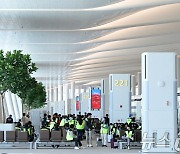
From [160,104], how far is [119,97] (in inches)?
449

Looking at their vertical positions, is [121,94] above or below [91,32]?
below

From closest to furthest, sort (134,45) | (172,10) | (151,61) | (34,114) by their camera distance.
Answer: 1. (151,61)
2. (172,10)
3. (34,114)
4. (134,45)

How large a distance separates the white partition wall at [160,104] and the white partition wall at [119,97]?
10691 millimetres

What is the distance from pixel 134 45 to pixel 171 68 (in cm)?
2718

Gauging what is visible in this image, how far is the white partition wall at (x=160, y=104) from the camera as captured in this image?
1825 cm

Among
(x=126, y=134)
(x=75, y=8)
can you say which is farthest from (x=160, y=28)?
(x=126, y=134)

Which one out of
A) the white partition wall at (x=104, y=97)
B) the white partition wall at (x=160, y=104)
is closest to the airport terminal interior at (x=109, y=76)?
the white partition wall at (x=160, y=104)

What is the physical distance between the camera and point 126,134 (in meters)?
23.3

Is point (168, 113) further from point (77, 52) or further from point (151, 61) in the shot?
point (77, 52)

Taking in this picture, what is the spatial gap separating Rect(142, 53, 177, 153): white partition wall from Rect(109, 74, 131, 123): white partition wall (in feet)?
35.1

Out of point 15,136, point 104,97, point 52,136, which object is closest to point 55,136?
point 52,136

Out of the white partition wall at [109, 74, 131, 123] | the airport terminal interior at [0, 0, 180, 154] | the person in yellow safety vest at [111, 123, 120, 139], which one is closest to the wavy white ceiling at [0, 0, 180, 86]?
the airport terminal interior at [0, 0, 180, 154]

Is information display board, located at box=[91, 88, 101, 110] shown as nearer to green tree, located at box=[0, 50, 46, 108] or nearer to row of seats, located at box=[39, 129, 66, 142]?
green tree, located at box=[0, 50, 46, 108]

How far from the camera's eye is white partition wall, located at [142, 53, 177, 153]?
18.2m
